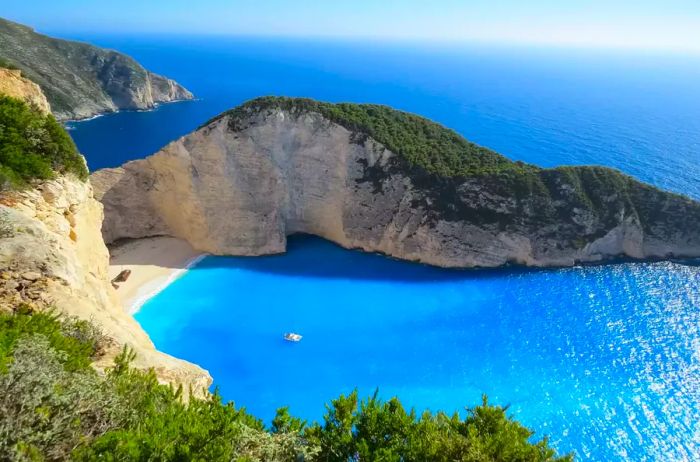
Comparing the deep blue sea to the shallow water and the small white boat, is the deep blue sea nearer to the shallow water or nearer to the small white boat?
the small white boat

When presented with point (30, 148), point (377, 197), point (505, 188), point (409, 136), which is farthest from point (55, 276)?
point (505, 188)

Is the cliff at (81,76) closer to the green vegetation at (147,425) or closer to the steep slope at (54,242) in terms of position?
the steep slope at (54,242)

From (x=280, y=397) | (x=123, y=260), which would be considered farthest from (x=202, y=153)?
(x=280, y=397)

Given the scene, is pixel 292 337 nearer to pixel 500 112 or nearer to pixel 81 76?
pixel 500 112

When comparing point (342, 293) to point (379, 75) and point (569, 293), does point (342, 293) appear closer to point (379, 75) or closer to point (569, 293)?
point (569, 293)

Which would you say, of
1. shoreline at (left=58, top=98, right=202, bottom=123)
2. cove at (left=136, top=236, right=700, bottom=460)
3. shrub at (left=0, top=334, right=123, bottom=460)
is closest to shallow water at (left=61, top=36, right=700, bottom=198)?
shoreline at (left=58, top=98, right=202, bottom=123)

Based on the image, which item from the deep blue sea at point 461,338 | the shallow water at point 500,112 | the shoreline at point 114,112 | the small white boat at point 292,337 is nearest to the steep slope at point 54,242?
the deep blue sea at point 461,338
